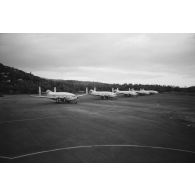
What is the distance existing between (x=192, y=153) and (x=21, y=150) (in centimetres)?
1654

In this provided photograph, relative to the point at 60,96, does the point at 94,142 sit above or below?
below

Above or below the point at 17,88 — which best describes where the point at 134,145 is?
below

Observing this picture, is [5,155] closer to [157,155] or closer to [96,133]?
[96,133]

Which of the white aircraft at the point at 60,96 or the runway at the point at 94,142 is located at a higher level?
the white aircraft at the point at 60,96

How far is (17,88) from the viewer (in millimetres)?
82750

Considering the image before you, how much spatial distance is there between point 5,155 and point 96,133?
1000 centimetres

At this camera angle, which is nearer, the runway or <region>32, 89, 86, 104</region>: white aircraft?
the runway

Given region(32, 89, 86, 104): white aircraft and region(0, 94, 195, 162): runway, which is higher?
region(32, 89, 86, 104): white aircraft

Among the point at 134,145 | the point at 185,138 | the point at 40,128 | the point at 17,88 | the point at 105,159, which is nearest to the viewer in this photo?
the point at 105,159

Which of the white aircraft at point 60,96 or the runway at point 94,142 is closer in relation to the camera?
the runway at point 94,142

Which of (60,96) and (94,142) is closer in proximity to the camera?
(94,142)

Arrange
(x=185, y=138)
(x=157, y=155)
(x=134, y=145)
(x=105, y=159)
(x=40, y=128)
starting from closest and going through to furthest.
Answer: (x=105, y=159) → (x=157, y=155) → (x=134, y=145) → (x=185, y=138) → (x=40, y=128)

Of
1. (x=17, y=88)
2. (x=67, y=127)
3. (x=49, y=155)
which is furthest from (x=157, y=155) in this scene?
(x=17, y=88)

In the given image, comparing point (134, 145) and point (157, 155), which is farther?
point (134, 145)
